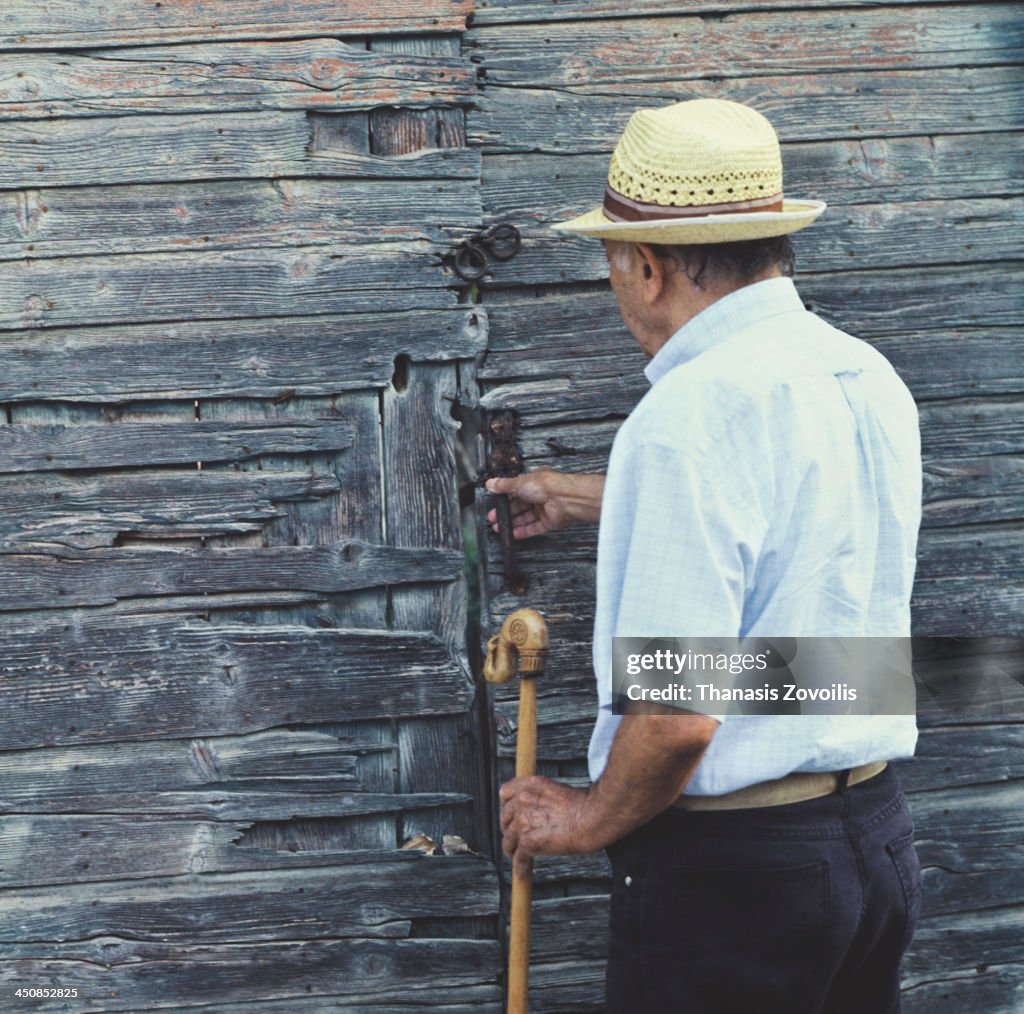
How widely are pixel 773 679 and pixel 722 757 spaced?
151 millimetres

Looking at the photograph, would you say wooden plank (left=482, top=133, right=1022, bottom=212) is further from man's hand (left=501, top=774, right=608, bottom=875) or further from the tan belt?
the tan belt

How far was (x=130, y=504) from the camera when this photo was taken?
2.60 m

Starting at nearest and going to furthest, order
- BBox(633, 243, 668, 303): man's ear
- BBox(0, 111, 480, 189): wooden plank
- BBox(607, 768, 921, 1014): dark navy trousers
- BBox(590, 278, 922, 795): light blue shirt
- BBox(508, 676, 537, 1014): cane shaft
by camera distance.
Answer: BBox(590, 278, 922, 795): light blue shirt
BBox(607, 768, 921, 1014): dark navy trousers
BBox(633, 243, 668, 303): man's ear
BBox(508, 676, 537, 1014): cane shaft
BBox(0, 111, 480, 189): wooden plank

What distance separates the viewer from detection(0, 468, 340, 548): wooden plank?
2.59 meters

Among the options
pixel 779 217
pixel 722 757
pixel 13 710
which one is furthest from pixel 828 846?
pixel 13 710

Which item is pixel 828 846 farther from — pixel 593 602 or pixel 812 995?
pixel 593 602

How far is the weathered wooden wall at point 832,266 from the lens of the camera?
2666mm

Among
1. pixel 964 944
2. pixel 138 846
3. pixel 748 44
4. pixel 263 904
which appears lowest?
pixel 964 944

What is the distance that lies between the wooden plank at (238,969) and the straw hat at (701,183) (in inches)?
71.6

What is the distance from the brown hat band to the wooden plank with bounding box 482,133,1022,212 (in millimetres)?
797

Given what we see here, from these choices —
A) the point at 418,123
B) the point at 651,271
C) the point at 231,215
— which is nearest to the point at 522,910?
the point at 651,271

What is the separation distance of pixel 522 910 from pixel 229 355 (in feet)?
4.51

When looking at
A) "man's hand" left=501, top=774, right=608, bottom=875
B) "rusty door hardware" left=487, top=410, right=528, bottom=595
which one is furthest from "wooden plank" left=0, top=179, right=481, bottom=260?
"man's hand" left=501, top=774, right=608, bottom=875

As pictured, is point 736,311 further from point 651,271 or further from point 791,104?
point 791,104
